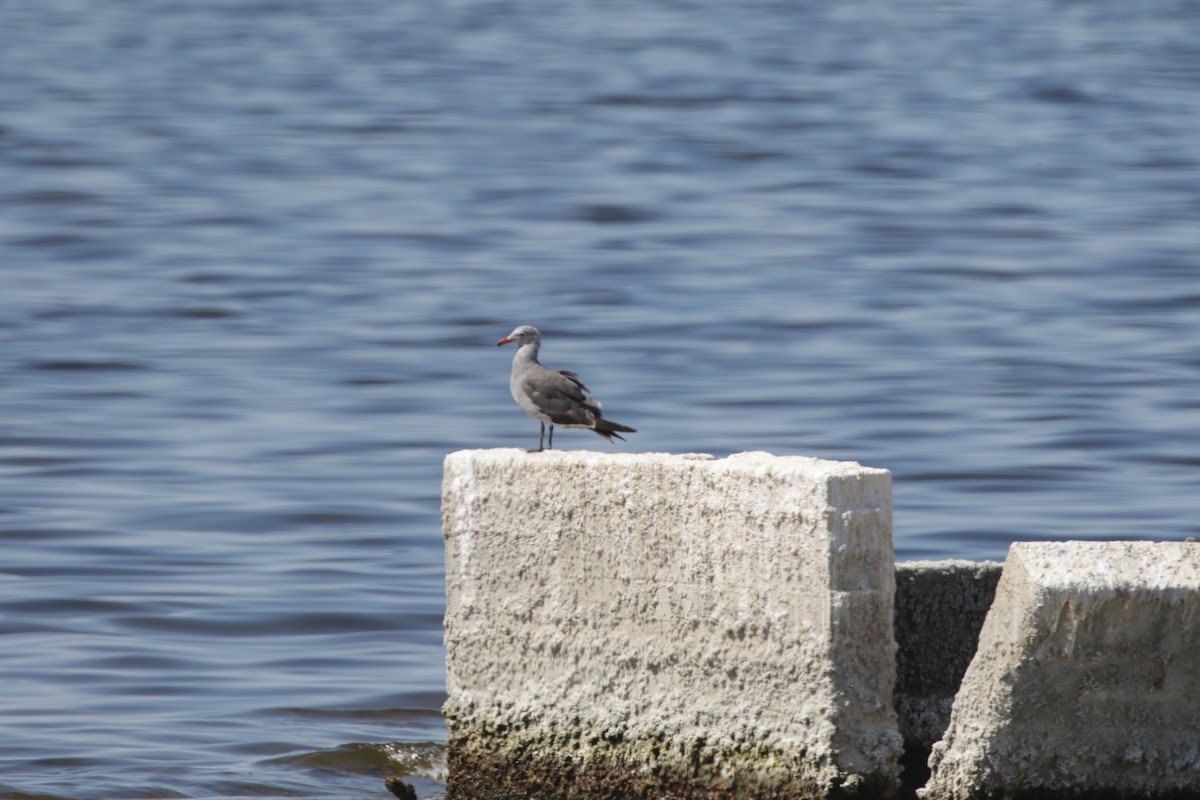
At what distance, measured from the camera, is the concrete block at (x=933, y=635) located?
614 cm

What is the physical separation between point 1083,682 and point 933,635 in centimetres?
89

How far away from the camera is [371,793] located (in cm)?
758

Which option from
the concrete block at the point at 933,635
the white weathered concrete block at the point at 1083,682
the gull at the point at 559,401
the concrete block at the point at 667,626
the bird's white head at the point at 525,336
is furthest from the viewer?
the bird's white head at the point at 525,336

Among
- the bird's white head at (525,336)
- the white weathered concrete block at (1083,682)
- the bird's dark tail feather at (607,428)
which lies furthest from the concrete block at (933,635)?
the bird's white head at (525,336)

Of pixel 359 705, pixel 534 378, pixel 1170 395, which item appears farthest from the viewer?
pixel 1170 395

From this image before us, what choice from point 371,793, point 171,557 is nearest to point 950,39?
point 171,557

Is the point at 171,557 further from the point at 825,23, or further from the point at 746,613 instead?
the point at 825,23

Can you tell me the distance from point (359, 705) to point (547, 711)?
2.79 metres

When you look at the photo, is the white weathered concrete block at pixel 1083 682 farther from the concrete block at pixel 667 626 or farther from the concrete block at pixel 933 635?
the concrete block at pixel 933 635

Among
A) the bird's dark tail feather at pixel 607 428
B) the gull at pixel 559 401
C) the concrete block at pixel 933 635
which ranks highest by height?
the gull at pixel 559 401

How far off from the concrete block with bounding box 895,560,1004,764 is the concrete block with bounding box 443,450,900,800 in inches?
24.1

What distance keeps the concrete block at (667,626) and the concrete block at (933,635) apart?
2.01 ft

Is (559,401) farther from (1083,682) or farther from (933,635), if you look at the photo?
(1083,682)

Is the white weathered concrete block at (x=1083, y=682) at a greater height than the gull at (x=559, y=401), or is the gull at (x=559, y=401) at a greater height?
the gull at (x=559, y=401)
